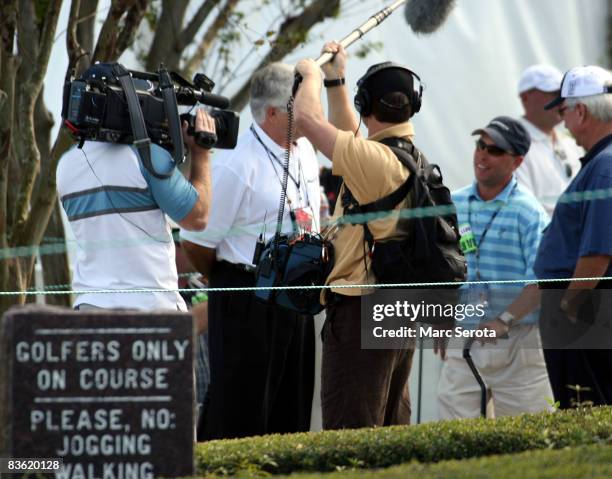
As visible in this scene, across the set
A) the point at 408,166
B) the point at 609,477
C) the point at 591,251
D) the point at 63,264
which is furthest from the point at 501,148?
the point at 609,477

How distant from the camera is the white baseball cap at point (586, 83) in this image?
6.44 metres

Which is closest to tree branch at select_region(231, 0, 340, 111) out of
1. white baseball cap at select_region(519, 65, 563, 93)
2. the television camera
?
white baseball cap at select_region(519, 65, 563, 93)

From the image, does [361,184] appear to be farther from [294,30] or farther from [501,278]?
[294,30]

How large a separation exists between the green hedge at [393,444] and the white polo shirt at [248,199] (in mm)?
1630

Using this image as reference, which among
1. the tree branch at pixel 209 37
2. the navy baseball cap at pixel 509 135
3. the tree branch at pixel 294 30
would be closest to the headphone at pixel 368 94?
the navy baseball cap at pixel 509 135

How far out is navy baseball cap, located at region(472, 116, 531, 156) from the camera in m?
7.03

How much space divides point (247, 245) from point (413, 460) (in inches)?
81.3

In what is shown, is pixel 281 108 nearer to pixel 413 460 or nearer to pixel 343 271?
pixel 343 271

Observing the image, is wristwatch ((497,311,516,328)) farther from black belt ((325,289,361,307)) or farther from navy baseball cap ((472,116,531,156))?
black belt ((325,289,361,307))

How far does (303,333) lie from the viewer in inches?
253

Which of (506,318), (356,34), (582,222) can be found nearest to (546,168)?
(506,318)

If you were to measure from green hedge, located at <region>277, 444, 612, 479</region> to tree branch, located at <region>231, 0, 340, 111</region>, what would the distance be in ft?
13.6

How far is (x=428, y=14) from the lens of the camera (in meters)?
6.41

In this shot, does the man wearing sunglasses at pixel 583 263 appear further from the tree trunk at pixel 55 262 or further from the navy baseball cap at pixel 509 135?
the tree trunk at pixel 55 262
